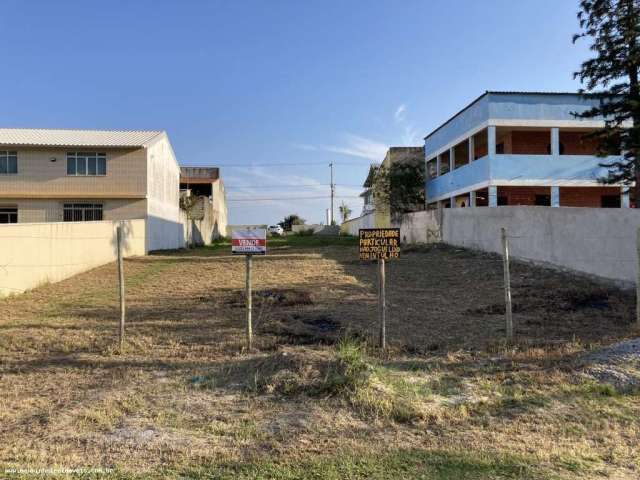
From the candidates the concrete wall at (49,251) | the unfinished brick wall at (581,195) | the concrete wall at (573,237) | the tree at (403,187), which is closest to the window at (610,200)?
the unfinished brick wall at (581,195)

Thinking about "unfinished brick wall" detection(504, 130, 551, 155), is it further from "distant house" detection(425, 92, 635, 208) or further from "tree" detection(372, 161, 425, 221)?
"tree" detection(372, 161, 425, 221)

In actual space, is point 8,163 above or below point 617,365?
above

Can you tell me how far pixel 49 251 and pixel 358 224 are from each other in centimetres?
3699

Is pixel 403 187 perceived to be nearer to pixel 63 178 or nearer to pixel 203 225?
pixel 203 225

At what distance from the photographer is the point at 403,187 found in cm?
3244

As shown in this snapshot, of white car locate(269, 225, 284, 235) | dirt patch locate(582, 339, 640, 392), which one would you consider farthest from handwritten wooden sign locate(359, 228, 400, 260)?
white car locate(269, 225, 284, 235)

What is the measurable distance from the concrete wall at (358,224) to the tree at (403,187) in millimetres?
2960

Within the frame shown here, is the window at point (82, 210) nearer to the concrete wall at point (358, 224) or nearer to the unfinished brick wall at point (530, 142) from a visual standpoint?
the concrete wall at point (358, 224)

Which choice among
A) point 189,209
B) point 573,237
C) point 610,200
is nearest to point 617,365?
point 573,237

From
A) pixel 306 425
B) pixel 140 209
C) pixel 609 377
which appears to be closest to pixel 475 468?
pixel 306 425

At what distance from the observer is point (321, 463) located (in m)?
3.59

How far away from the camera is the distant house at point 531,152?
73.0ft

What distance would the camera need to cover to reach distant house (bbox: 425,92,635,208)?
22.2 m

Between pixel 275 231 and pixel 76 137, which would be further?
pixel 275 231
